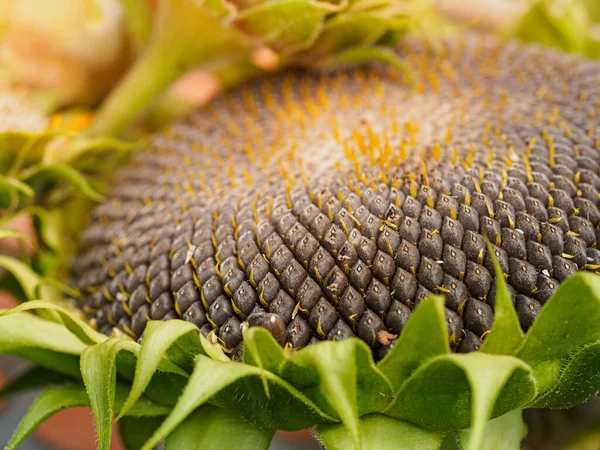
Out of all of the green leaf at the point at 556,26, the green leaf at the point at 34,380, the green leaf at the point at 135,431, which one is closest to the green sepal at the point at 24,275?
the green leaf at the point at 34,380

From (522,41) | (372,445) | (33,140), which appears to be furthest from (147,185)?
(522,41)

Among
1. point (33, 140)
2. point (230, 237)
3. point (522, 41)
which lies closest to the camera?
point (230, 237)

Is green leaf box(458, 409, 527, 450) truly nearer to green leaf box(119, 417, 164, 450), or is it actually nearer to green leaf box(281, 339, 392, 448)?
green leaf box(281, 339, 392, 448)

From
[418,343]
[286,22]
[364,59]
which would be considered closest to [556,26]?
[364,59]

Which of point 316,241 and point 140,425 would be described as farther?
point 140,425

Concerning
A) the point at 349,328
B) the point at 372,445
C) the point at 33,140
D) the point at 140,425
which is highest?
the point at 33,140

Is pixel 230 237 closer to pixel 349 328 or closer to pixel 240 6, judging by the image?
pixel 349 328

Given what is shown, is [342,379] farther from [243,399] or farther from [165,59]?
[165,59]

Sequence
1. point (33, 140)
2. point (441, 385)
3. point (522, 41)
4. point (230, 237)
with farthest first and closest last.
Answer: point (522, 41) → point (33, 140) → point (230, 237) → point (441, 385)

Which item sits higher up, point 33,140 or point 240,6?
point 240,6
